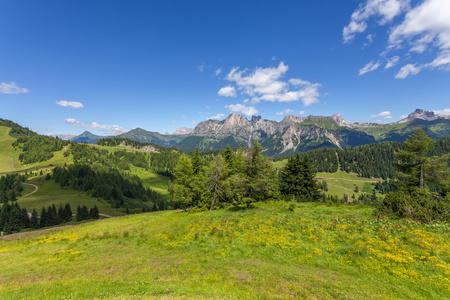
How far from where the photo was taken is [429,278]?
Result: 34.9 ft

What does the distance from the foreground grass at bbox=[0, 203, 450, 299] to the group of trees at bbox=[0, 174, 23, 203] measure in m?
146

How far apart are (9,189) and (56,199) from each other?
115 ft

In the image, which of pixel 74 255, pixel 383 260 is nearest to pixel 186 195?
pixel 74 255

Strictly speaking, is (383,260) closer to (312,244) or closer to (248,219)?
(312,244)

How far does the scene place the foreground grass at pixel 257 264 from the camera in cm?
1045

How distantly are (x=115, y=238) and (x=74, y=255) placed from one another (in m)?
5.88

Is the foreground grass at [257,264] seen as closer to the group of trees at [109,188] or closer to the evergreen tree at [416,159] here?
the evergreen tree at [416,159]

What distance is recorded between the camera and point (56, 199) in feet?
390

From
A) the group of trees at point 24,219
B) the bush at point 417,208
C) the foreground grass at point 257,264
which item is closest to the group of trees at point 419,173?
the bush at point 417,208

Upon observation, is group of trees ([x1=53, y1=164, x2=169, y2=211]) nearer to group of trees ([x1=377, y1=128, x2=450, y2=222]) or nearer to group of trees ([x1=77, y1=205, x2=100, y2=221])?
group of trees ([x1=77, y1=205, x2=100, y2=221])

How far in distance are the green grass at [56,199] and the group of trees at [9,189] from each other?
4081 mm

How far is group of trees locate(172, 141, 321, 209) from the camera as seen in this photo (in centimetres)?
3372

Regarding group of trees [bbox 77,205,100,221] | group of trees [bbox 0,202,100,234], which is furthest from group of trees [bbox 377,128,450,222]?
group of trees [bbox 0,202,100,234]

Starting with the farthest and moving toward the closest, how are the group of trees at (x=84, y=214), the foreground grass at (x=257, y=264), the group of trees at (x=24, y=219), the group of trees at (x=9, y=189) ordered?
the group of trees at (x=9, y=189), the group of trees at (x=84, y=214), the group of trees at (x=24, y=219), the foreground grass at (x=257, y=264)
